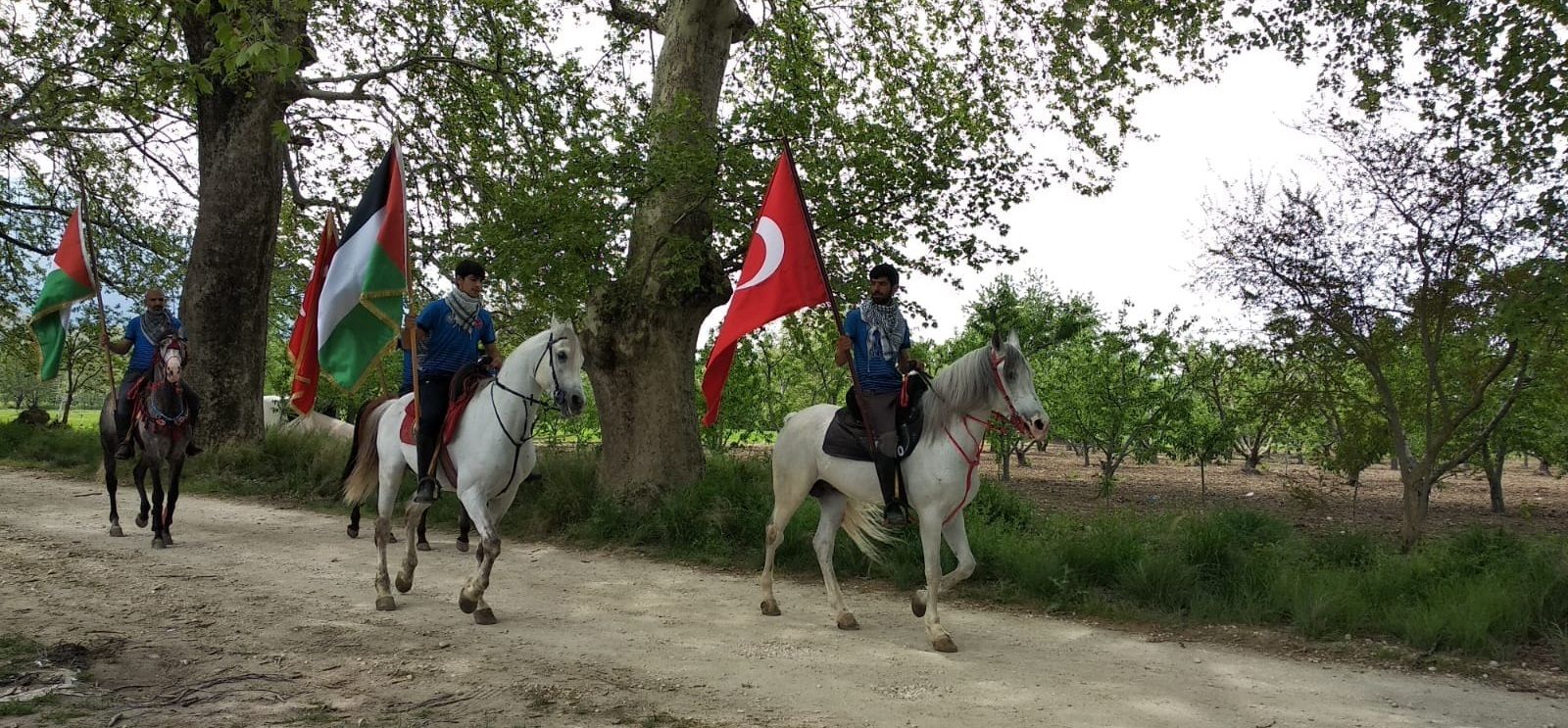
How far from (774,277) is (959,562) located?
2.46 meters

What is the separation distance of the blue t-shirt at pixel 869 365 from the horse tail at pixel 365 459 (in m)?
4.76

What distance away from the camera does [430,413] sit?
7219mm

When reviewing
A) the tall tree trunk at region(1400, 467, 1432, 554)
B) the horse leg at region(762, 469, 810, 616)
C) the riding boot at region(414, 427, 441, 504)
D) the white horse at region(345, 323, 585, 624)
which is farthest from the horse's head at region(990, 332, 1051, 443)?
the tall tree trunk at region(1400, 467, 1432, 554)

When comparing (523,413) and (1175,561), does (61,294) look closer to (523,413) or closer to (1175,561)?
(523,413)

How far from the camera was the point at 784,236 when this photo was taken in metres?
6.95

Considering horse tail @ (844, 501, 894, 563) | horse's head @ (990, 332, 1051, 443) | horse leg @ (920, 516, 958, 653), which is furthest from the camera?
horse tail @ (844, 501, 894, 563)

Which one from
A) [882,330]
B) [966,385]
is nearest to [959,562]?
[966,385]

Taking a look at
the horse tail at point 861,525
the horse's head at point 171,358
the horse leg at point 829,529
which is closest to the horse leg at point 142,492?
the horse's head at point 171,358

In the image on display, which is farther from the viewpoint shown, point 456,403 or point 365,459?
point 365,459

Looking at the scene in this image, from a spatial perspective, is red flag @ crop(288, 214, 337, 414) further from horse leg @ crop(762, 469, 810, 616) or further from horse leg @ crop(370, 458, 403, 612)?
horse leg @ crop(762, 469, 810, 616)

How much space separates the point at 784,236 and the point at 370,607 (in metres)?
4.22

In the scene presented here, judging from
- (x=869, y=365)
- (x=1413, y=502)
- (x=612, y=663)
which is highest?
(x=869, y=365)

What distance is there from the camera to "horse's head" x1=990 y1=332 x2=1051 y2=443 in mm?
6008

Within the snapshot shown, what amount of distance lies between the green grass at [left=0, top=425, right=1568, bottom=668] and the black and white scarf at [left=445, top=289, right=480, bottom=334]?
3.39 m
